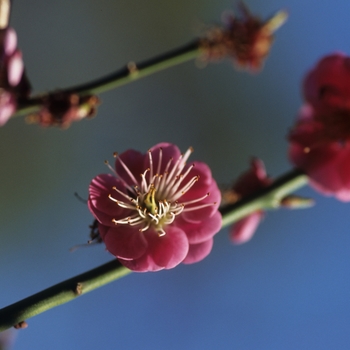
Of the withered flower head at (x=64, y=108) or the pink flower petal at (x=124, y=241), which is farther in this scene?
the withered flower head at (x=64, y=108)

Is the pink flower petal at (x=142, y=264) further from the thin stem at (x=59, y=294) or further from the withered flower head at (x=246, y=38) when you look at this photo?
the withered flower head at (x=246, y=38)

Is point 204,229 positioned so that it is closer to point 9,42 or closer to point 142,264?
point 142,264

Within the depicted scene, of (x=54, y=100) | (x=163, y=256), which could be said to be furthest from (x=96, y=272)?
(x=54, y=100)

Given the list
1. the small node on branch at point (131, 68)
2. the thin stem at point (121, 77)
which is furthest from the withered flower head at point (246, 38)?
the small node on branch at point (131, 68)

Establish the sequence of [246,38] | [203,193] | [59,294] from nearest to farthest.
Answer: [59,294], [203,193], [246,38]

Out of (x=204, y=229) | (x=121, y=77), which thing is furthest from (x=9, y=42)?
(x=204, y=229)

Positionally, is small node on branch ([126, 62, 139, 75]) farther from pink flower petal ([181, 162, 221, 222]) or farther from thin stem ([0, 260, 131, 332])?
thin stem ([0, 260, 131, 332])
